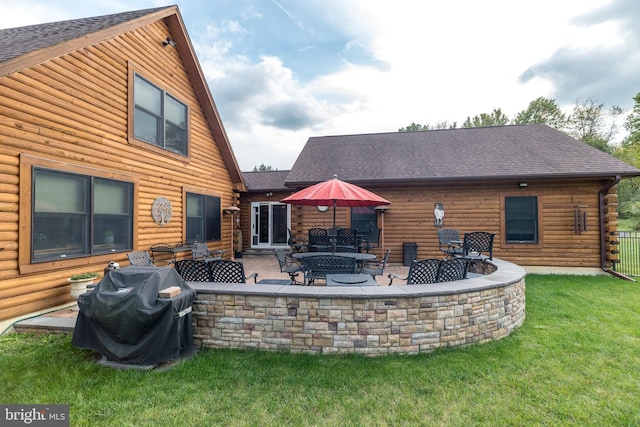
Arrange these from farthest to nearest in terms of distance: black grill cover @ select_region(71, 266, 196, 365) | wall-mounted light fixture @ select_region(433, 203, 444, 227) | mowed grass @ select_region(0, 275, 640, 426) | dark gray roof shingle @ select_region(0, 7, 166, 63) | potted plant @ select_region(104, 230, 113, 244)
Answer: wall-mounted light fixture @ select_region(433, 203, 444, 227) → potted plant @ select_region(104, 230, 113, 244) → dark gray roof shingle @ select_region(0, 7, 166, 63) → black grill cover @ select_region(71, 266, 196, 365) → mowed grass @ select_region(0, 275, 640, 426)

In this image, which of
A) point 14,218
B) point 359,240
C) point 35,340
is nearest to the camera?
point 35,340

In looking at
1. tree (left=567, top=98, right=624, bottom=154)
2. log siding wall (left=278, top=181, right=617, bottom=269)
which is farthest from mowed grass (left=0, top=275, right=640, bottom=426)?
tree (left=567, top=98, right=624, bottom=154)

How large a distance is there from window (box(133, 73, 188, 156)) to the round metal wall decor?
1.43 metres

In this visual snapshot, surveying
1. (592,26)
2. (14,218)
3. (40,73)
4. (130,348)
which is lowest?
(130,348)

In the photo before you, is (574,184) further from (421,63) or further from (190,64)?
(190,64)

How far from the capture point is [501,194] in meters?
9.17

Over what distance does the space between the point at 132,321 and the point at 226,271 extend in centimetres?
133

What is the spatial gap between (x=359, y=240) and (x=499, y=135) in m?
7.66

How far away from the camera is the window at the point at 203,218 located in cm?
862

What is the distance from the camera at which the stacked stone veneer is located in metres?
3.34

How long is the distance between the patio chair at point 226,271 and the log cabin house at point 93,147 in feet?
9.28

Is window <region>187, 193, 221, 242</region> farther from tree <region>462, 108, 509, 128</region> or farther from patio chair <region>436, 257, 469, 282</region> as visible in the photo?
tree <region>462, 108, 509, 128</region>

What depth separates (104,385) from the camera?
2.74 meters

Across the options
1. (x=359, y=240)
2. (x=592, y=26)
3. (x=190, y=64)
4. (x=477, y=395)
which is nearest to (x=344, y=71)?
(x=190, y=64)
